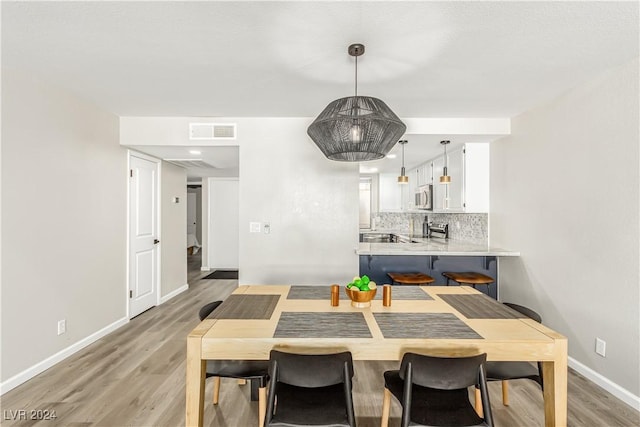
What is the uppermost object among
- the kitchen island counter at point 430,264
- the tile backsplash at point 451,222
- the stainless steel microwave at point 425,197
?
the stainless steel microwave at point 425,197

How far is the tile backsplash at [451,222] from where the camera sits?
4.39 m

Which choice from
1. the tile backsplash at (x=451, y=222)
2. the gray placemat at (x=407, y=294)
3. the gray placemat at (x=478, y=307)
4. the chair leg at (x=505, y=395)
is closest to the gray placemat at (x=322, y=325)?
the gray placemat at (x=407, y=294)

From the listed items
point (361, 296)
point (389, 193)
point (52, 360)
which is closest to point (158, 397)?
point (52, 360)

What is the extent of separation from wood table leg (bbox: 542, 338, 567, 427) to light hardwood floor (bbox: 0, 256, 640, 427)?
55 centimetres

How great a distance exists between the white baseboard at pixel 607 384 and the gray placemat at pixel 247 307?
256 cm

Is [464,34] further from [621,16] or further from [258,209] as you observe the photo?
[258,209]

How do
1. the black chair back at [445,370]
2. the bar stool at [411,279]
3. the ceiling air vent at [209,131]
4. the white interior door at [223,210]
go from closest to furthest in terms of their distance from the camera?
1. the black chair back at [445,370]
2. the bar stool at [411,279]
3. the ceiling air vent at [209,131]
4. the white interior door at [223,210]

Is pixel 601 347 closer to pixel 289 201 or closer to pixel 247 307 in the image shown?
pixel 247 307

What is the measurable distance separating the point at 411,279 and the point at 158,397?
8.39 ft

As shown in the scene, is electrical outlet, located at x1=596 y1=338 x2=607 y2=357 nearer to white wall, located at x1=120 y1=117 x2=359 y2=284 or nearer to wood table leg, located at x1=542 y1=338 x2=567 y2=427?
wood table leg, located at x1=542 y1=338 x2=567 y2=427

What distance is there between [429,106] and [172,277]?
14.5 ft

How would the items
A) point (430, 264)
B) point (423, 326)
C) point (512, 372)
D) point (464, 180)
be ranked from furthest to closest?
point (464, 180) → point (430, 264) → point (512, 372) → point (423, 326)

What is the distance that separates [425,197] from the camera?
515cm

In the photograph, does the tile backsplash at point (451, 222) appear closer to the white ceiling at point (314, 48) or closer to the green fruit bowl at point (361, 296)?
the white ceiling at point (314, 48)
